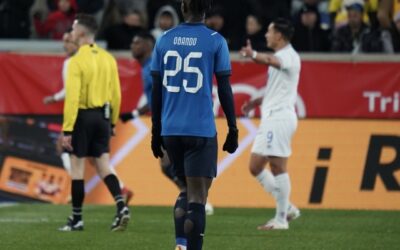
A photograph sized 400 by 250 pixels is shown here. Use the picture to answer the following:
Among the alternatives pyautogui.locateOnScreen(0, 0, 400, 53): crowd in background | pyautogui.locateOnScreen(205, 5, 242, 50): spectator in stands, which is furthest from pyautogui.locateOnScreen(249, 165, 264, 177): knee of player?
pyautogui.locateOnScreen(205, 5, 242, 50): spectator in stands

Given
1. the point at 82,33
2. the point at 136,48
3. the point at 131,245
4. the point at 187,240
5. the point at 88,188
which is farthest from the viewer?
the point at 88,188

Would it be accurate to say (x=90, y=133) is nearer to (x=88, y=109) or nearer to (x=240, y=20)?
(x=88, y=109)

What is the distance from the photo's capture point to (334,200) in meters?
17.3

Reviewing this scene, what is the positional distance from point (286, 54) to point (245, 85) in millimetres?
4453

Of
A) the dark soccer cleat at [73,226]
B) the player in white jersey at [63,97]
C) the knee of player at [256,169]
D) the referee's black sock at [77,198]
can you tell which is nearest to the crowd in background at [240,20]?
the player in white jersey at [63,97]

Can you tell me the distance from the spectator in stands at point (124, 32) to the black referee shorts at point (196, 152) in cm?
1079

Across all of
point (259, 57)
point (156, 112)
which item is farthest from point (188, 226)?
point (259, 57)

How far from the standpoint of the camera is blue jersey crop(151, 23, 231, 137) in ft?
31.5

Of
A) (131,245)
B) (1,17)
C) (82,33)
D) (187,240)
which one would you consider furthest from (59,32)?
(187,240)

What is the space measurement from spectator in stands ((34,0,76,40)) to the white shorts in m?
7.91

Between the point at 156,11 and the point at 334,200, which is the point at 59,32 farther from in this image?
the point at 334,200

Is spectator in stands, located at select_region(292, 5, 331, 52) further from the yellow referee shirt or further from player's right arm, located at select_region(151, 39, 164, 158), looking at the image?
player's right arm, located at select_region(151, 39, 164, 158)

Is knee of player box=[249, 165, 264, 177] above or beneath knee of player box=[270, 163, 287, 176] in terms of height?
beneath

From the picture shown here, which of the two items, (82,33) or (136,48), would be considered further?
(136,48)
